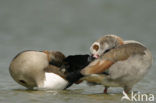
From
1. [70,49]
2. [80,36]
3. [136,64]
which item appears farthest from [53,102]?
[80,36]

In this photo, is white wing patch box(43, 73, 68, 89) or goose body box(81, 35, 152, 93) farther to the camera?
white wing patch box(43, 73, 68, 89)

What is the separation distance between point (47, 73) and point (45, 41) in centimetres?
906

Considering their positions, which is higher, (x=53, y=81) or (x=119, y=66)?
(x=119, y=66)

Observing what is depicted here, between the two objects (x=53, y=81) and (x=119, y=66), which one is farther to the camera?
(x=53, y=81)

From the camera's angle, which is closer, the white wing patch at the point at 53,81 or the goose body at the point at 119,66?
the goose body at the point at 119,66

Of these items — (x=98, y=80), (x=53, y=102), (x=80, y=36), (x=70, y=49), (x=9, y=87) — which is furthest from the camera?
(x=80, y=36)

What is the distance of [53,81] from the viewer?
436 inches

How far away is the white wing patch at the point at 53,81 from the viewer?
1105cm

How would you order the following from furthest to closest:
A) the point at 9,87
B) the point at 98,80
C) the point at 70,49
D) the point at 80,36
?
the point at 80,36 → the point at 70,49 → the point at 9,87 → the point at 98,80

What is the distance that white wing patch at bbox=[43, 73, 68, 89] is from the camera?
36.2 ft

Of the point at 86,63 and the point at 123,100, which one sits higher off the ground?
the point at 86,63

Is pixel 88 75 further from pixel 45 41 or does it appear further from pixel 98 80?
pixel 45 41

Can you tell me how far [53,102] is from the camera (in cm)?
984

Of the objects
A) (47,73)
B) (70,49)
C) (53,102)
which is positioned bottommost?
(53,102)
